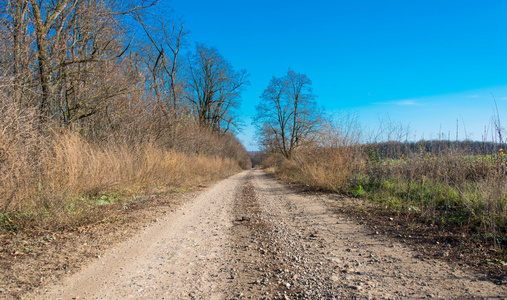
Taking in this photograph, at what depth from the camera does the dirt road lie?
2.56 meters

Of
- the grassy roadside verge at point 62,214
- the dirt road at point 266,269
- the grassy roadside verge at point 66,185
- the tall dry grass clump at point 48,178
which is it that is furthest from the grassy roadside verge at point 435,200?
the tall dry grass clump at point 48,178

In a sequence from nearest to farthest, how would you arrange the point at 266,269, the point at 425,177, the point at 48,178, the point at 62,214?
the point at 266,269 → the point at 62,214 → the point at 48,178 → the point at 425,177

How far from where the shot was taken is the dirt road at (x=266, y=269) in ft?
8.40

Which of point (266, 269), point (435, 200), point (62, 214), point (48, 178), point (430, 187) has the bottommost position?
point (266, 269)

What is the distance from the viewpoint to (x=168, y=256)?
3564 millimetres

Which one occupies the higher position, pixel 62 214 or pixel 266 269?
pixel 62 214

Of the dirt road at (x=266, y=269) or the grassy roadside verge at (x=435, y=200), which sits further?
the grassy roadside verge at (x=435, y=200)

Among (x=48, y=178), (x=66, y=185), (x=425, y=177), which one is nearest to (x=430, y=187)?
(x=425, y=177)

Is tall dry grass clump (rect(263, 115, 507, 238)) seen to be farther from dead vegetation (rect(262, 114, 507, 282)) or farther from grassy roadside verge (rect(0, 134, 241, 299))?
grassy roadside verge (rect(0, 134, 241, 299))

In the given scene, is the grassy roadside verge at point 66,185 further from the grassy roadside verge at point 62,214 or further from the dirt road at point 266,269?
the dirt road at point 266,269

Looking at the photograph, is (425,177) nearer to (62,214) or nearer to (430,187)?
(430,187)

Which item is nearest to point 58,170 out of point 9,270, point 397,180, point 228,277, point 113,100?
point 9,270

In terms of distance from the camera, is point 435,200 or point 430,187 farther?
point 430,187

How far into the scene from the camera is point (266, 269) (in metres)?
3.16
